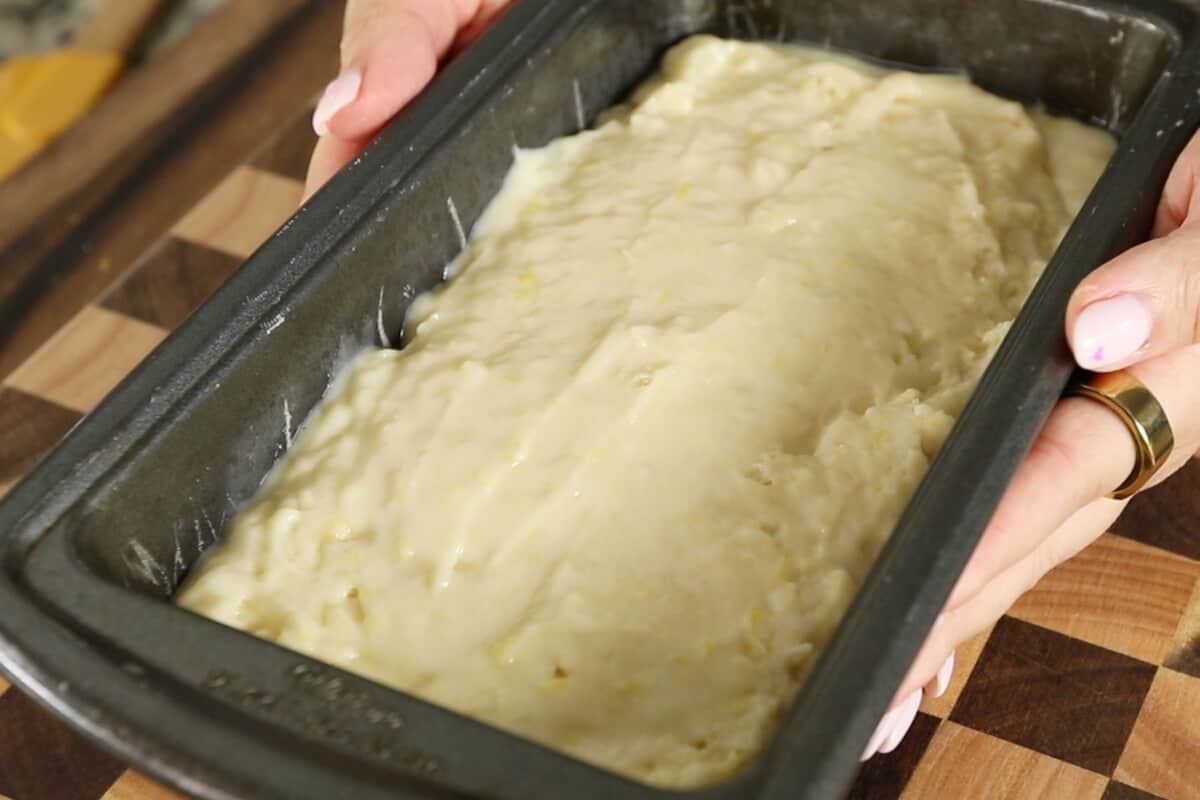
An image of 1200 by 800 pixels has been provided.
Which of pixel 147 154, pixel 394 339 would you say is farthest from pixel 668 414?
pixel 147 154

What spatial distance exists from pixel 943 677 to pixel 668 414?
11.6 inches

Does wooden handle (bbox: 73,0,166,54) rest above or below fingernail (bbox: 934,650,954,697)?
above

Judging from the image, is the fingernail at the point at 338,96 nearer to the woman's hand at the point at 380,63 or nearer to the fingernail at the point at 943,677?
the woman's hand at the point at 380,63

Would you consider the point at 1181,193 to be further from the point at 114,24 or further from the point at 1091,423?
the point at 114,24

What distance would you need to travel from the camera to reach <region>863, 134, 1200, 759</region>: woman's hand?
980 mm

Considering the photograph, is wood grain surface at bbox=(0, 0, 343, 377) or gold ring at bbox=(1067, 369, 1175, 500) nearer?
gold ring at bbox=(1067, 369, 1175, 500)

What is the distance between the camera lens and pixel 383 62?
1.34 m

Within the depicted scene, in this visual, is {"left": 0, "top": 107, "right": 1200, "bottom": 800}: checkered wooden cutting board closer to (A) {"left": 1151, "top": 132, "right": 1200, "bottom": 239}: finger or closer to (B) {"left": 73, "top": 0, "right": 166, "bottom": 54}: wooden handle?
(A) {"left": 1151, "top": 132, "right": 1200, "bottom": 239}: finger

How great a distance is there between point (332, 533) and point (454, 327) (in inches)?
9.1

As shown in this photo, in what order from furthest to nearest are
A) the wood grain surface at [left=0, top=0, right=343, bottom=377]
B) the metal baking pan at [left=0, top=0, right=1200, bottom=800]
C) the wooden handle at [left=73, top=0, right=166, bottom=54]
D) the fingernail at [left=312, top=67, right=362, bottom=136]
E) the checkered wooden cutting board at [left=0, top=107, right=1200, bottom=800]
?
1. the wooden handle at [left=73, top=0, right=166, bottom=54]
2. the wood grain surface at [left=0, top=0, right=343, bottom=377]
3. the fingernail at [left=312, top=67, right=362, bottom=136]
4. the checkered wooden cutting board at [left=0, top=107, right=1200, bottom=800]
5. the metal baking pan at [left=0, top=0, right=1200, bottom=800]

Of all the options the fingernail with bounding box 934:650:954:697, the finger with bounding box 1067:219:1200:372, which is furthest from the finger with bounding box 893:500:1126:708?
the finger with bounding box 1067:219:1200:372

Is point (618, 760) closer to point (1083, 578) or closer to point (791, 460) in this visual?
point (791, 460)

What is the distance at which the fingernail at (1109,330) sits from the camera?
0.97 metres

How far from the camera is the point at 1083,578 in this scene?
1.21 metres
